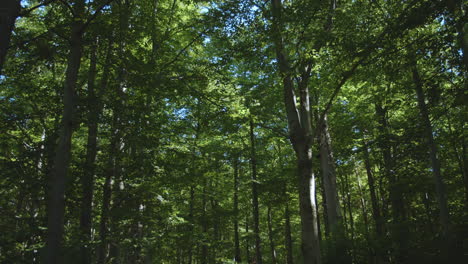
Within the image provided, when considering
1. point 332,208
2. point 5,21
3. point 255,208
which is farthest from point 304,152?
point 255,208

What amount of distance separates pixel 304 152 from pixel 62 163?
5119mm

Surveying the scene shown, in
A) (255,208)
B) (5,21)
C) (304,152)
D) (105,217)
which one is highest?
(5,21)

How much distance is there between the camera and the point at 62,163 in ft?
16.1

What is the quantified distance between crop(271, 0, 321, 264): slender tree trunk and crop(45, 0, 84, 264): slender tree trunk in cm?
402

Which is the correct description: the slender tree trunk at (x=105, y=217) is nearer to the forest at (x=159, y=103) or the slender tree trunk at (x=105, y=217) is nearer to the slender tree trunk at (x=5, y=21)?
the forest at (x=159, y=103)

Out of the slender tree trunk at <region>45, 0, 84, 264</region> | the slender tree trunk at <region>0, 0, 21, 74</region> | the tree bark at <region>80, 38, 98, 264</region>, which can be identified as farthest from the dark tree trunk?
the slender tree trunk at <region>0, 0, 21, 74</region>

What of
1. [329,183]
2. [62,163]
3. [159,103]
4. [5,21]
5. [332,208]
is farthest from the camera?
[329,183]

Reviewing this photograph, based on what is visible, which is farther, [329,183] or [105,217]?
[329,183]

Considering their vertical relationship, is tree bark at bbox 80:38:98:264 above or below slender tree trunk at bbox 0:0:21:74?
below

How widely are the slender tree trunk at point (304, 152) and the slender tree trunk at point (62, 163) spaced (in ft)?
13.2

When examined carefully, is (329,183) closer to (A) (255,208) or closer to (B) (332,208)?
(B) (332,208)

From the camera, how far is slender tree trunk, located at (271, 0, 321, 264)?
6.52m

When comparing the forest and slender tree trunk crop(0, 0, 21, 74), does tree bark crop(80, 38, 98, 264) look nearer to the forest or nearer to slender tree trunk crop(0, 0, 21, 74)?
the forest

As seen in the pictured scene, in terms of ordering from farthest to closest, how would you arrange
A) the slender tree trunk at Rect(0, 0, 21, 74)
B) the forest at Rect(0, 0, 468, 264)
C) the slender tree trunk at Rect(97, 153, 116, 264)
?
1. the slender tree trunk at Rect(97, 153, 116, 264)
2. the forest at Rect(0, 0, 468, 264)
3. the slender tree trunk at Rect(0, 0, 21, 74)
